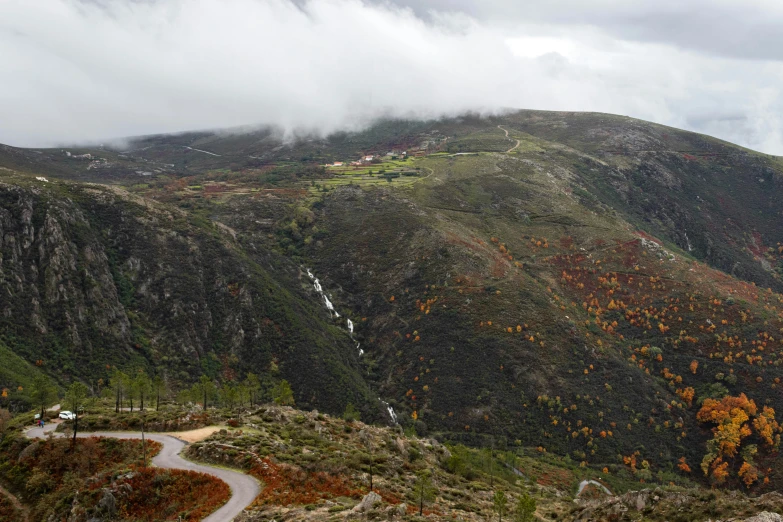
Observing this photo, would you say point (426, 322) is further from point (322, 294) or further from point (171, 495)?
point (171, 495)

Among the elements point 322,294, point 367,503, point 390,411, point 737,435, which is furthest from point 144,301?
point 737,435

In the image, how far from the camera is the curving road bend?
39875 millimetres

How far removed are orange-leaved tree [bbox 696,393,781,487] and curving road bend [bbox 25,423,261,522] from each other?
111490 millimetres

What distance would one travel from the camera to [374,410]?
400 ft

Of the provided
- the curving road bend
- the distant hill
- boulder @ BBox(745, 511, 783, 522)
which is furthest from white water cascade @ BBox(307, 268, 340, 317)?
boulder @ BBox(745, 511, 783, 522)

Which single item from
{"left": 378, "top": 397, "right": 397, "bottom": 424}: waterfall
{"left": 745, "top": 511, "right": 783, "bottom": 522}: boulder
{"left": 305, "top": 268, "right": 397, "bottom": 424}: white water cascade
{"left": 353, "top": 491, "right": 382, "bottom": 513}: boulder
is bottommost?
{"left": 378, "top": 397, "right": 397, "bottom": 424}: waterfall

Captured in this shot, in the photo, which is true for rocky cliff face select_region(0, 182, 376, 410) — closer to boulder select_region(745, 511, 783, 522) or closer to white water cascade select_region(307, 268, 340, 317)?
white water cascade select_region(307, 268, 340, 317)

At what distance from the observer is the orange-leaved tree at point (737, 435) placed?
10875cm

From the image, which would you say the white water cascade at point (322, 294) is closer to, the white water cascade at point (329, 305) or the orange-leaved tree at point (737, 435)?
the white water cascade at point (329, 305)

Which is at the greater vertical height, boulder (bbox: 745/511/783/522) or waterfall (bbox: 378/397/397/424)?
boulder (bbox: 745/511/783/522)

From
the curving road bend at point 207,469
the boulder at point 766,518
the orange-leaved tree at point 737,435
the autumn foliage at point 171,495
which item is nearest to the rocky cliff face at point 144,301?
the curving road bend at point 207,469

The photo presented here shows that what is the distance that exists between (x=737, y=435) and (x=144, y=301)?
519 ft

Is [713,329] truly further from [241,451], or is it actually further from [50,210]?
[50,210]

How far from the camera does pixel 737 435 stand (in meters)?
112
